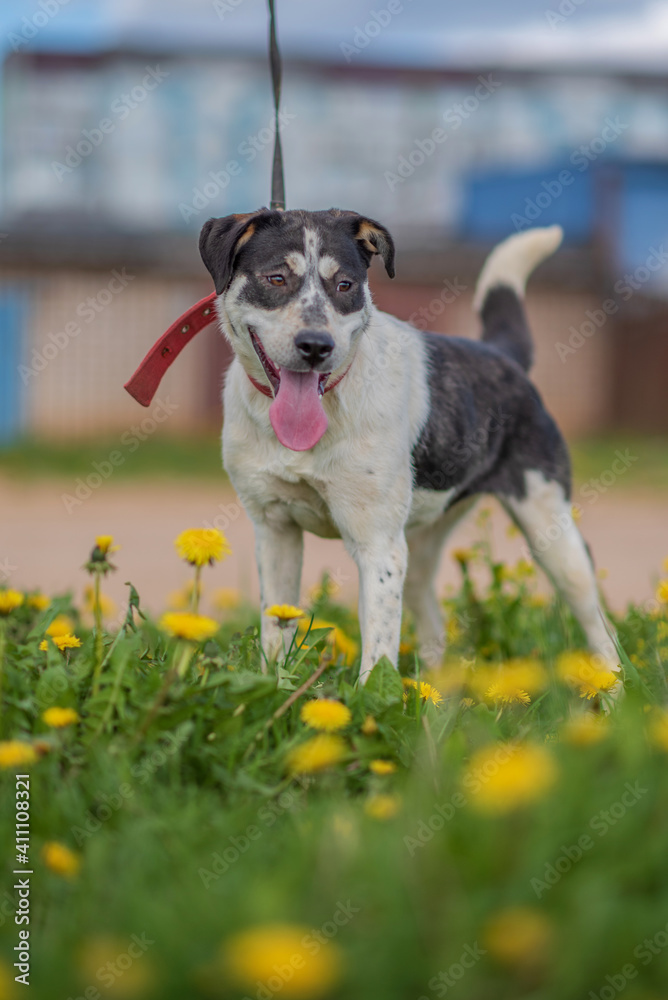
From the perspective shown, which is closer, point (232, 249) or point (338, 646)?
point (232, 249)

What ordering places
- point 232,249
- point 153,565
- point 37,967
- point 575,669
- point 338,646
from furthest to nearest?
1. point 153,565
2. point 338,646
3. point 232,249
4. point 575,669
5. point 37,967

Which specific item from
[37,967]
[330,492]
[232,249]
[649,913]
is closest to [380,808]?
[649,913]

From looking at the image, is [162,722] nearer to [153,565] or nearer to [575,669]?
[575,669]

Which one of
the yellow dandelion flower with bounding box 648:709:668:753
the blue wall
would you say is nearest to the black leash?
the yellow dandelion flower with bounding box 648:709:668:753

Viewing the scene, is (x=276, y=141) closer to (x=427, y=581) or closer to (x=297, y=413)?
(x=297, y=413)

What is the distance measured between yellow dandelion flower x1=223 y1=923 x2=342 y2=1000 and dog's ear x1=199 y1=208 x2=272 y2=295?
2071mm

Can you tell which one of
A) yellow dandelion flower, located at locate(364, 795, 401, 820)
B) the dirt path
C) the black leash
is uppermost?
the black leash

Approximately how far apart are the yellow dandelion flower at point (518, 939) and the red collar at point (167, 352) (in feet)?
6.43

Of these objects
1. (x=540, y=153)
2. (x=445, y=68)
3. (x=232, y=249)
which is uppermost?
(x=445, y=68)

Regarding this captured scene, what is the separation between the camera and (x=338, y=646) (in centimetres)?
340

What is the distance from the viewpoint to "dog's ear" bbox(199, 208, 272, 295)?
3039 mm

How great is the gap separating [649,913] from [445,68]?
24.6 meters

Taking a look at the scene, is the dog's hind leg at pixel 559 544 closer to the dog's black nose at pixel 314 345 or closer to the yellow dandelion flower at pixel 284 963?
the dog's black nose at pixel 314 345

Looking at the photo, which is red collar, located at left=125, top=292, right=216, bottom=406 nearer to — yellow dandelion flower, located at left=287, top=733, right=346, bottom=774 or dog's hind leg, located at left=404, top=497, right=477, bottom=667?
dog's hind leg, located at left=404, top=497, right=477, bottom=667
